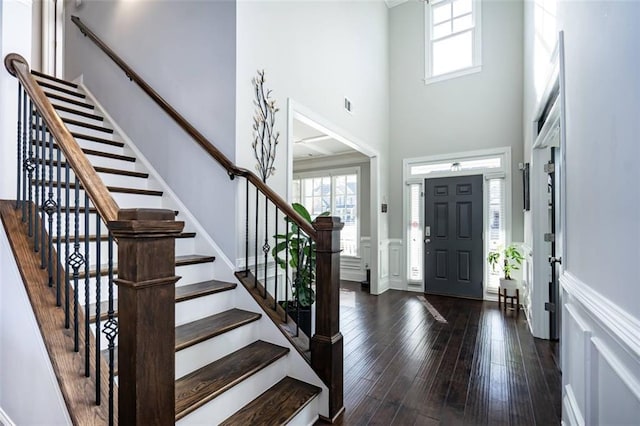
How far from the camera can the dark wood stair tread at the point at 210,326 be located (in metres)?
1.73

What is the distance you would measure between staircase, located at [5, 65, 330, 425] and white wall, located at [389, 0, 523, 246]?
3.80 metres

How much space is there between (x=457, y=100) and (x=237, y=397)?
518 centimetres

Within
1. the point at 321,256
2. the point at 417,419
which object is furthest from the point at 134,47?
the point at 417,419

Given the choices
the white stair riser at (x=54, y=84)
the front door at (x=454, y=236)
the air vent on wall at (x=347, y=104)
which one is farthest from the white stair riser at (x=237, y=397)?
the front door at (x=454, y=236)

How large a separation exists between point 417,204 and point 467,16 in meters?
3.15

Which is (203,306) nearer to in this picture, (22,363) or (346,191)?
(22,363)

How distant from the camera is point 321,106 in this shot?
3.60 meters

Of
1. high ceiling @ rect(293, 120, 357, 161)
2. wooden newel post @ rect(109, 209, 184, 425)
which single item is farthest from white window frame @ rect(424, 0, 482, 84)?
wooden newel post @ rect(109, 209, 184, 425)

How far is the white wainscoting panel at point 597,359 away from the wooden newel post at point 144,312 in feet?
4.61

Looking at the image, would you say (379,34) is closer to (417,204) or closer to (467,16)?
(467,16)

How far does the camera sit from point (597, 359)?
1333 mm

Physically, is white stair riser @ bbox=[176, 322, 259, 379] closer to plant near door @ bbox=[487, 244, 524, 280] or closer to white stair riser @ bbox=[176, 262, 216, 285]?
white stair riser @ bbox=[176, 262, 216, 285]

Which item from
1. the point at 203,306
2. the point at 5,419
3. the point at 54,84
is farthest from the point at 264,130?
the point at 54,84

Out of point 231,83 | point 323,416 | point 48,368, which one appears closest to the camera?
point 48,368
